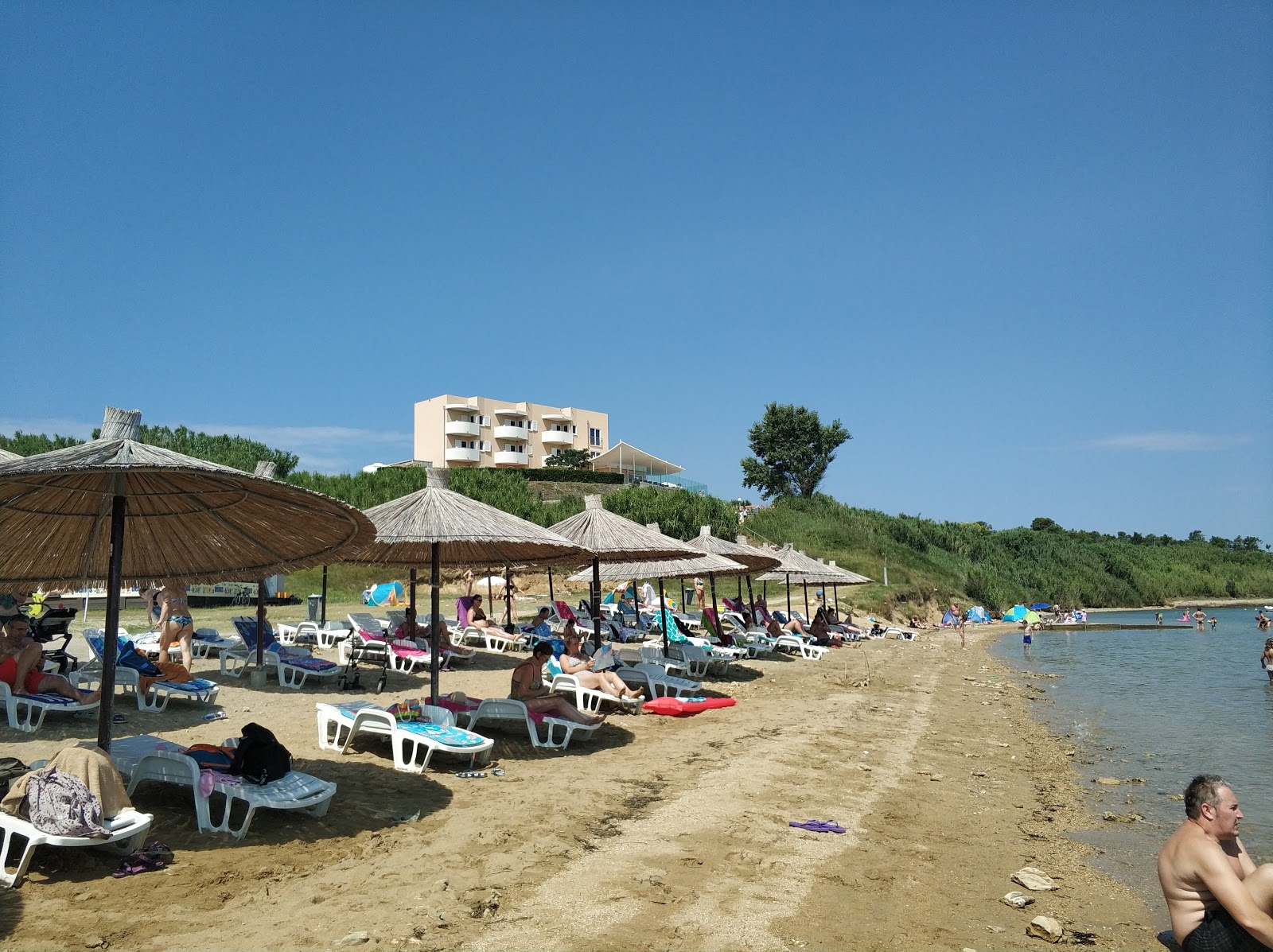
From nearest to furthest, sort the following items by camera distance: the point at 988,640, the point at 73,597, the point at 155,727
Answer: the point at 155,727 < the point at 73,597 < the point at 988,640

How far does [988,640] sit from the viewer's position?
30500mm

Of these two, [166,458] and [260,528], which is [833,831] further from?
[166,458]

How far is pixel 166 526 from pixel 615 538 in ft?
21.5

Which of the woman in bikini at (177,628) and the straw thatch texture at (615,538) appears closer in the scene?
the woman in bikini at (177,628)

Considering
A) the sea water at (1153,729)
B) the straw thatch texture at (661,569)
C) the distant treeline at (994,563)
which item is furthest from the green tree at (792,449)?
the straw thatch texture at (661,569)

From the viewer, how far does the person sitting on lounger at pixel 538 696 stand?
8234mm

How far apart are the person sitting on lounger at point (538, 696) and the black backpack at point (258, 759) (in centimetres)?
292

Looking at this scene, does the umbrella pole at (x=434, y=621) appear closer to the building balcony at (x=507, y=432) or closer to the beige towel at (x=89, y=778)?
Answer: the beige towel at (x=89, y=778)

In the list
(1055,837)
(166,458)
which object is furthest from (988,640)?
(166,458)

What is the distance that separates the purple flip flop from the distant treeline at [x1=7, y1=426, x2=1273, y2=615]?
23.9m

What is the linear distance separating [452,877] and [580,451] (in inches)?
2341

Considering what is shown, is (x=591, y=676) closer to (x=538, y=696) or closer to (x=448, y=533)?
(x=538, y=696)

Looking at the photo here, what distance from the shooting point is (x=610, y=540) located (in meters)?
11.8

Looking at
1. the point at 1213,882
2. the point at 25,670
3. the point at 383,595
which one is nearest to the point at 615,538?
the point at 25,670
